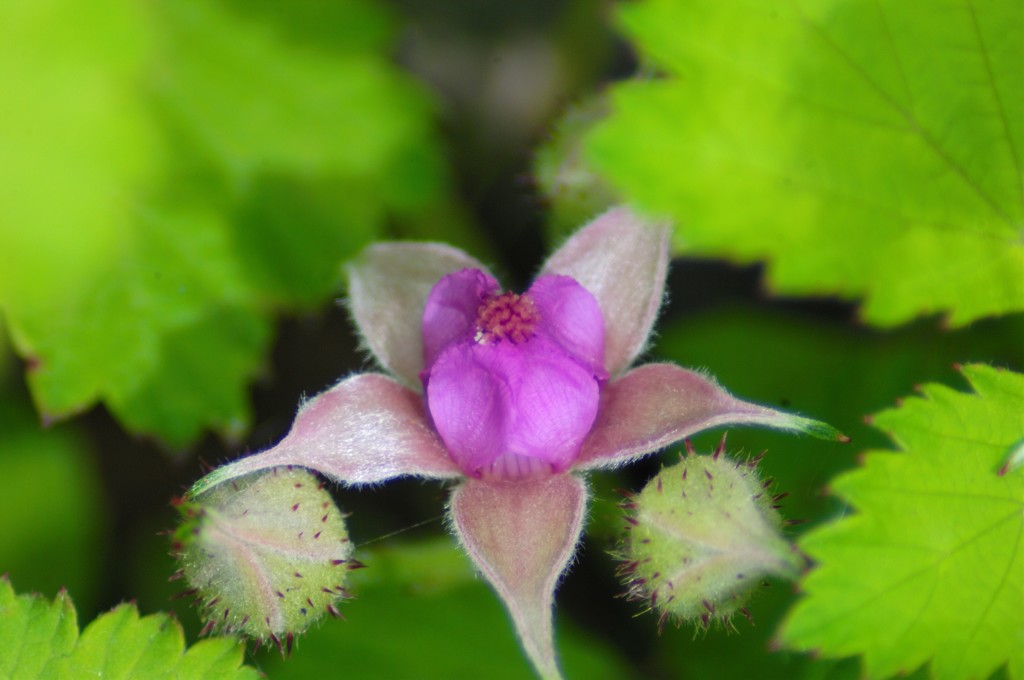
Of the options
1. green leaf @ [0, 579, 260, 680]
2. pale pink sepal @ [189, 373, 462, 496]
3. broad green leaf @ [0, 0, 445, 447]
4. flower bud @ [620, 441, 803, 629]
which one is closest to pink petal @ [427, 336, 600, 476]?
pale pink sepal @ [189, 373, 462, 496]

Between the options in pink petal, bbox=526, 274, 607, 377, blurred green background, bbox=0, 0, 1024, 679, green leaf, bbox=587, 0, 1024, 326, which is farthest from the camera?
blurred green background, bbox=0, 0, 1024, 679

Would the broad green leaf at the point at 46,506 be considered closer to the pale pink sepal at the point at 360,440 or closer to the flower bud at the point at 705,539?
the pale pink sepal at the point at 360,440

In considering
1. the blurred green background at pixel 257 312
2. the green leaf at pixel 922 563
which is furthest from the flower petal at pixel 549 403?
the blurred green background at pixel 257 312

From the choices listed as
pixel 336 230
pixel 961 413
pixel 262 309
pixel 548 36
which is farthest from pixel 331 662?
pixel 548 36

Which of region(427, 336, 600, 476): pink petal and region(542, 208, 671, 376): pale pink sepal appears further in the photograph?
region(542, 208, 671, 376): pale pink sepal

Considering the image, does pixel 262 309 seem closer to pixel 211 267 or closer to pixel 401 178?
pixel 211 267

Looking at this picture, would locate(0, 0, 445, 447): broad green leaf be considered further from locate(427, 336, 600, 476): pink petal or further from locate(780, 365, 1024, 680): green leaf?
locate(780, 365, 1024, 680): green leaf
